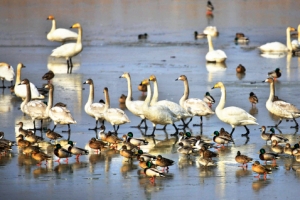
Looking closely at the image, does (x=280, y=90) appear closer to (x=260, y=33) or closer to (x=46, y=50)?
(x=46, y=50)

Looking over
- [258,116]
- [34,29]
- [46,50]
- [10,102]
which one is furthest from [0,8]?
[258,116]

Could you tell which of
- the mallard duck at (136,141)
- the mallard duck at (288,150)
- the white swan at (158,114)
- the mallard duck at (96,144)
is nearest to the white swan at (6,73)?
the white swan at (158,114)

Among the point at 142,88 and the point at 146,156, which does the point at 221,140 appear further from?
the point at 142,88

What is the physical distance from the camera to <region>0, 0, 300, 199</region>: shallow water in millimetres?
10602

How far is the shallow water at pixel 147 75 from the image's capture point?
10.6m

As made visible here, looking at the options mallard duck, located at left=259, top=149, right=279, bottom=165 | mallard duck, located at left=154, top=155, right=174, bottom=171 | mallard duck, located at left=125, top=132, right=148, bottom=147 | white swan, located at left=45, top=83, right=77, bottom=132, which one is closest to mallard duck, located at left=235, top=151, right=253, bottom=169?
mallard duck, located at left=259, top=149, right=279, bottom=165

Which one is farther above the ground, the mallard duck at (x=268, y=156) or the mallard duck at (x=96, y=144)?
the mallard duck at (x=96, y=144)

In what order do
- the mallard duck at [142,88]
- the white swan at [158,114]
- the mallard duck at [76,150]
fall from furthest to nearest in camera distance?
the mallard duck at [142,88]
the white swan at [158,114]
the mallard duck at [76,150]

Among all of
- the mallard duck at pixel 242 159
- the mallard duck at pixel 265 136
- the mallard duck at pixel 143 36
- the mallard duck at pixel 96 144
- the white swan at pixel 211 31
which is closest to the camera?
the mallard duck at pixel 242 159

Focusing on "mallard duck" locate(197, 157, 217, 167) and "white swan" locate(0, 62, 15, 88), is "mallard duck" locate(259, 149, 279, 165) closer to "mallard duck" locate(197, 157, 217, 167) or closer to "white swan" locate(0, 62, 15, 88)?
"mallard duck" locate(197, 157, 217, 167)

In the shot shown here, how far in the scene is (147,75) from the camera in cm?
2117

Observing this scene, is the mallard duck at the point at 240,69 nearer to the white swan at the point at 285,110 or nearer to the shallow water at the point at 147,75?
the shallow water at the point at 147,75

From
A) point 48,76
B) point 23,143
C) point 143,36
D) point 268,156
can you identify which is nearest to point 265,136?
point 268,156

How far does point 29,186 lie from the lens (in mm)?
10555
